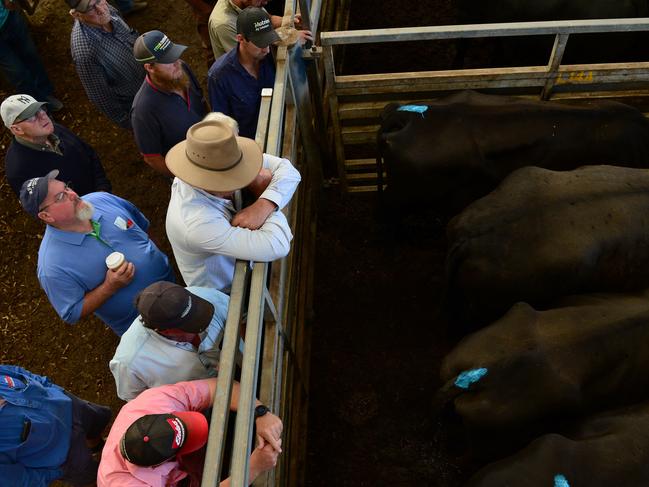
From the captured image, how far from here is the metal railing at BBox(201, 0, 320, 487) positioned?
204 cm

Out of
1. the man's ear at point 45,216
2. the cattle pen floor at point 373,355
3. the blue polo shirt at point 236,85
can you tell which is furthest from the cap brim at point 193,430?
the blue polo shirt at point 236,85

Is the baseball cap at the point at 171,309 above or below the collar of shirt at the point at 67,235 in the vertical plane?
above

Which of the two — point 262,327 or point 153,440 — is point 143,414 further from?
point 262,327

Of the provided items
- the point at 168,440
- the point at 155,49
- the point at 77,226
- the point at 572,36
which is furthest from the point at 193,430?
the point at 572,36

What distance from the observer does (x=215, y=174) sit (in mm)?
2549

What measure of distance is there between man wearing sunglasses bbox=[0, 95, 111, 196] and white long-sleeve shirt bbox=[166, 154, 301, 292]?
1.42 meters

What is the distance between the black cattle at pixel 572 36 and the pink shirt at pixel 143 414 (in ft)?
14.9

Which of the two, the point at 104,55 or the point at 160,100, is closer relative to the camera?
the point at 160,100

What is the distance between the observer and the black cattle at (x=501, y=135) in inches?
156

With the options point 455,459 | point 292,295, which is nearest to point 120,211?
point 292,295

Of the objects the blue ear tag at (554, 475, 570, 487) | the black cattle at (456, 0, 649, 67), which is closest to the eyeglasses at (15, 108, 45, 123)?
the blue ear tag at (554, 475, 570, 487)

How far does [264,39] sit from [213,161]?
138 centimetres

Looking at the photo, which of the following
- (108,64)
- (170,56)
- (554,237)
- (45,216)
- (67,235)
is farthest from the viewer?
(108,64)

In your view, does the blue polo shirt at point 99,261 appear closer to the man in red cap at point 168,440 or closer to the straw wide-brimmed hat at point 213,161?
the straw wide-brimmed hat at point 213,161
